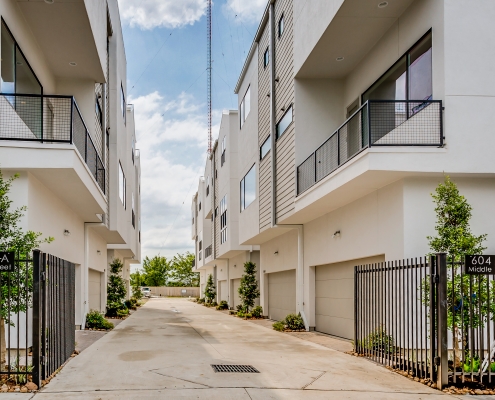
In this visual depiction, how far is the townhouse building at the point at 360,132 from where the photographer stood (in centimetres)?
1094

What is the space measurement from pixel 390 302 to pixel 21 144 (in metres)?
7.63

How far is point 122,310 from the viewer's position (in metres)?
27.7

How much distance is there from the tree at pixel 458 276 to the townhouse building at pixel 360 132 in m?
1.50

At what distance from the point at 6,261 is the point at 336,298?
34.3 feet

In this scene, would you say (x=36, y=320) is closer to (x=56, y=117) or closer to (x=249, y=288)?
(x=56, y=117)

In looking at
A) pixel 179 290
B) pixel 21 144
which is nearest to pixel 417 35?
pixel 21 144

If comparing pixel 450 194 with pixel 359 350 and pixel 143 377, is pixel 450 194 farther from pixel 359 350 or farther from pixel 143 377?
pixel 143 377

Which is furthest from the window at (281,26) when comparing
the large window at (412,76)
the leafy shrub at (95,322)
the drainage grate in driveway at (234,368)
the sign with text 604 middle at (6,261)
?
the sign with text 604 middle at (6,261)

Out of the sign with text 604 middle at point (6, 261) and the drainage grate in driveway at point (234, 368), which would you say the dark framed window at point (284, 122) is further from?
the sign with text 604 middle at point (6, 261)

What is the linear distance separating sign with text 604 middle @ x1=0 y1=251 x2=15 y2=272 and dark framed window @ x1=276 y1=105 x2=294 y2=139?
35.5ft

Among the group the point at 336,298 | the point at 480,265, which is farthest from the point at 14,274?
the point at 336,298

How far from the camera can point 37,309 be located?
8.16 metres

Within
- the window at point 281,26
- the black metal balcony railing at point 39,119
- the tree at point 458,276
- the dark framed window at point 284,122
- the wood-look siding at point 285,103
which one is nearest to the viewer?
the tree at point 458,276

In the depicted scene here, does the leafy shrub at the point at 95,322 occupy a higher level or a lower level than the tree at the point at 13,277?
lower
